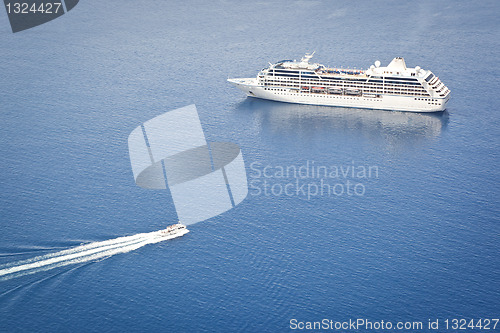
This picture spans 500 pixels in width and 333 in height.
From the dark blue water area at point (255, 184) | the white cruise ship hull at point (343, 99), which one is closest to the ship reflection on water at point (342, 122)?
the dark blue water area at point (255, 184)

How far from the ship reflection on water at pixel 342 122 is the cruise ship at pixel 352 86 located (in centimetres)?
149

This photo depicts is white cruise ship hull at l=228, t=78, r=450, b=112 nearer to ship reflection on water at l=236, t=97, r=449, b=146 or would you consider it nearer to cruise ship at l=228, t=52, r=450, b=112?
cruise ship at l=228, t=52, r=450, b=112

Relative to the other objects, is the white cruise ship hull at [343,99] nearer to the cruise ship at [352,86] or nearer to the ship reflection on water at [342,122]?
the cruise ship at [352,86]

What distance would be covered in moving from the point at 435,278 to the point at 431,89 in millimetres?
52943

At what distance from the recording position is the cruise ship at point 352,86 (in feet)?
410

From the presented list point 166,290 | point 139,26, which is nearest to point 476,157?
point 166,290

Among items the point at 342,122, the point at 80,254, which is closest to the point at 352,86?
the point at 342,122

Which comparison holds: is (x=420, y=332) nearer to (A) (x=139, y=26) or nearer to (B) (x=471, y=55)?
(B) (x=471, y=55)

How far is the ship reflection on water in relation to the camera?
382 feet

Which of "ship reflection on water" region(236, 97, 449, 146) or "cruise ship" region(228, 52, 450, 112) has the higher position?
"cruise ship" region(228, 52, 450, 112)

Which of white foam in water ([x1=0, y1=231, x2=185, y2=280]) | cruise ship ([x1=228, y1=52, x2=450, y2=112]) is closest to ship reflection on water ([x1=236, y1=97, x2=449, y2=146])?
cruise ship ([x1=228, y1=52, x2=450, y2=112])

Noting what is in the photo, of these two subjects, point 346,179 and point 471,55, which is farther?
point 471,55

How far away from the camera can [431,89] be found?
124 m

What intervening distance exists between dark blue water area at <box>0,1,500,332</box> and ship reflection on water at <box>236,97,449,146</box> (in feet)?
1.67
